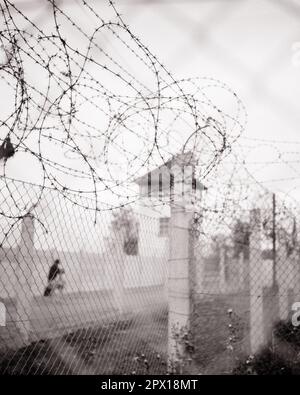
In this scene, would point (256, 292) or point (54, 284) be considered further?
point (54, 284)

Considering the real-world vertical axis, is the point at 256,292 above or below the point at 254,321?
above

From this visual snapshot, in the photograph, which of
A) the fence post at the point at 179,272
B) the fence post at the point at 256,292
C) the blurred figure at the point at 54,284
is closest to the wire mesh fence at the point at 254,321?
the fence post at the point at 256,292

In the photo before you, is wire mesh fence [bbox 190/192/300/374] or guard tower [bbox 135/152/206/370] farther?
wire mesh fence [bbox 190/192/300/374]

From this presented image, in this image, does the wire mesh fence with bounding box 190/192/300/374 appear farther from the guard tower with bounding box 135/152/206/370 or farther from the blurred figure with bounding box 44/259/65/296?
the blurred figure with bounding box 44/259/65/296

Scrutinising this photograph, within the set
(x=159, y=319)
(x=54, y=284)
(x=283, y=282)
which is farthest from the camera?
(x=54, y=284)

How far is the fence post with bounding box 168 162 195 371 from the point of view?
3.60 metres

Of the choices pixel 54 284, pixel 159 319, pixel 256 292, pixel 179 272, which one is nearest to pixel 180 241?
pixel 179 272

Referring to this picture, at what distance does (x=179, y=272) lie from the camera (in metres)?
3.70

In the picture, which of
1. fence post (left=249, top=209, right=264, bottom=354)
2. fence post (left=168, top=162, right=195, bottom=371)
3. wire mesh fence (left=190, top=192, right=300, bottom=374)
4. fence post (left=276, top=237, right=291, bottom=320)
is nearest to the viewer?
fence post (left=168, top=162, right=195, bottom=371)

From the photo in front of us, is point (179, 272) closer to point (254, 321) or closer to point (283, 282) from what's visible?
point (254, 321)

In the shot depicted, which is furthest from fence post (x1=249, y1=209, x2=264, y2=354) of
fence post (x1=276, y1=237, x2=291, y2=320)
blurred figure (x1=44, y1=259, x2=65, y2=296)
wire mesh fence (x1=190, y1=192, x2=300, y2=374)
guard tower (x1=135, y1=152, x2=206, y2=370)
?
blurred figure (x1=44, y1=259, x2=65, y2=296)

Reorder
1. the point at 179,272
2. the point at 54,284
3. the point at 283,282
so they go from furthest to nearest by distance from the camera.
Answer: the point at 54,284 < the point at 283,282 < the point at 179,272

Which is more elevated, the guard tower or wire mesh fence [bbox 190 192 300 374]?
the guard tower

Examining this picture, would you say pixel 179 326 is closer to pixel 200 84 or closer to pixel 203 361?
pixel 203 361
